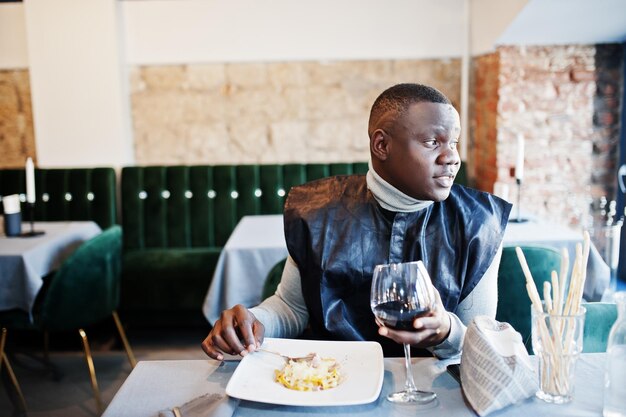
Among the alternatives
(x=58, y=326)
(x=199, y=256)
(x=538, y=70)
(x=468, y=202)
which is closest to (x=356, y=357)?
(x=468, y=202)

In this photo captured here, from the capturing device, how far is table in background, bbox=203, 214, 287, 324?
9.13 ft

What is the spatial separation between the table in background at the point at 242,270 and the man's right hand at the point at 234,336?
1525mm

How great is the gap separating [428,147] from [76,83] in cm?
342

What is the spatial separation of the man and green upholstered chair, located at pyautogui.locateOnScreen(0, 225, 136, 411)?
1462 millimetres

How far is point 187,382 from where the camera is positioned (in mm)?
1126

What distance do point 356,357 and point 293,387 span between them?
16cm

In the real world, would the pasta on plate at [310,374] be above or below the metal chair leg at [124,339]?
above

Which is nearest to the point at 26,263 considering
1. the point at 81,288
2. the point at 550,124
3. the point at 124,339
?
the point at 81,288

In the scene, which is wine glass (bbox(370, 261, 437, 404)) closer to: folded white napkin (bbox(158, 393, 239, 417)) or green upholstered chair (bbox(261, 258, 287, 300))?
folded white napkin (bbox(158, 393, 239, 417))

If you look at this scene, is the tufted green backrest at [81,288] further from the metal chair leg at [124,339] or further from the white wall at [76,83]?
the white wall at [76,83]

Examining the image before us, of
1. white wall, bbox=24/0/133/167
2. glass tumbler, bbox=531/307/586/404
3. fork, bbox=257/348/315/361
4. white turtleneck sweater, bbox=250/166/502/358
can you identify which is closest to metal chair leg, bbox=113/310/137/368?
white wall, bbox=24/0/133/167

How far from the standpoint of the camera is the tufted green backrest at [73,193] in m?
4.06

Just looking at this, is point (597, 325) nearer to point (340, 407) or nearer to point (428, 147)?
point (428, 147)

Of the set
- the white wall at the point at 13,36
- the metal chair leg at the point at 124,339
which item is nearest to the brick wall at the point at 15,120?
the white wall at the point at 13,36
